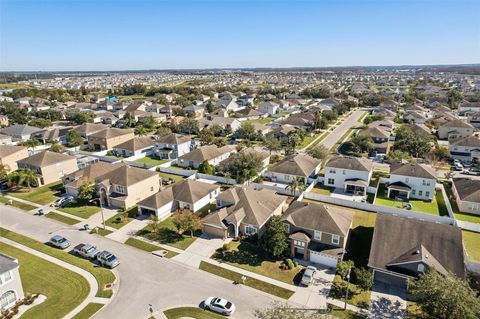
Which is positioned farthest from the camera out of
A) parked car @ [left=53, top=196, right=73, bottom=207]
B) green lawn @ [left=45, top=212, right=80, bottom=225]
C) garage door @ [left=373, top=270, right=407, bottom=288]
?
parked car @ [left=53, top=196, right=73, bottom=207]

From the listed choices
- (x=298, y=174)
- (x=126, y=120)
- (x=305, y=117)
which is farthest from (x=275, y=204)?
(x=126, y=120)

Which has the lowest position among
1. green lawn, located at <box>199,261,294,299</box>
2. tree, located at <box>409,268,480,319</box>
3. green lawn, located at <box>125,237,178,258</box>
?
green lawn, located at <box>199,261,294,299</box>

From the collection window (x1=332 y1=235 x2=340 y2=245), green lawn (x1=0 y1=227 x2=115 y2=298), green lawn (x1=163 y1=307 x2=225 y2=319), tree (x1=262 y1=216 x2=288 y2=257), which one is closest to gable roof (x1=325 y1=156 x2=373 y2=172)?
window (x1=332 y1=235 x2=340 y2=245)

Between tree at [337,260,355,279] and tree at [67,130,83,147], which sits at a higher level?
tree at [67,130,83,147]

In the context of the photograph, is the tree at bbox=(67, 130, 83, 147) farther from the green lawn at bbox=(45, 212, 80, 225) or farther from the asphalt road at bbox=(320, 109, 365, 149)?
the asphalt road at bbox=(320, 109, 365, 149)

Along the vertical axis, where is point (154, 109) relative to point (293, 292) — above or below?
above

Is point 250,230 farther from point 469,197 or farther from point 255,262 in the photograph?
point 469,197

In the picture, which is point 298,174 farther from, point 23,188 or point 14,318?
point 23,188
